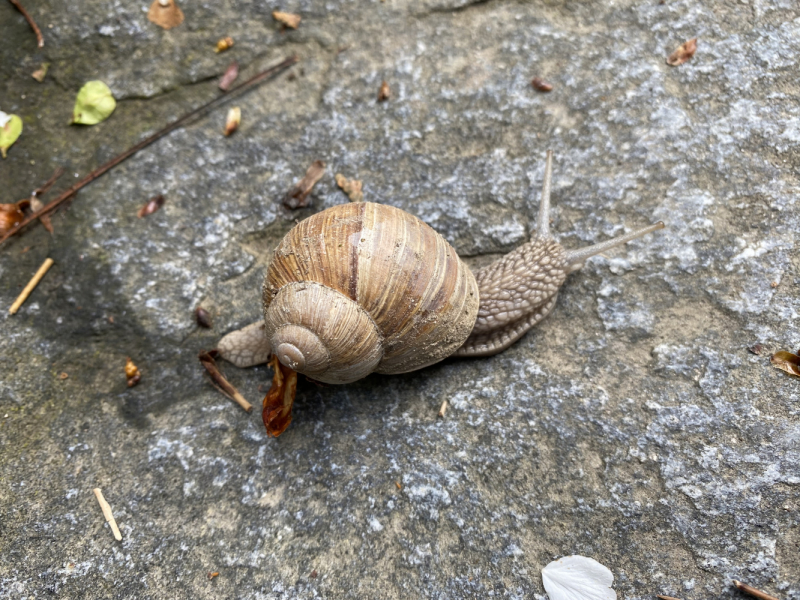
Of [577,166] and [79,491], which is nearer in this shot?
[79,491]

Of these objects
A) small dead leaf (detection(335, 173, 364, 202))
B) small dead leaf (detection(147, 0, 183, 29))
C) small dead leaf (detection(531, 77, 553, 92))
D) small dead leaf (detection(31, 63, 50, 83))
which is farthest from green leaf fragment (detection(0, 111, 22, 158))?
small dead leaf (detection(531, 77, 553, 92))

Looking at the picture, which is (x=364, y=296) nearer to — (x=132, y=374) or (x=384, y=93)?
(x=132, y=374)

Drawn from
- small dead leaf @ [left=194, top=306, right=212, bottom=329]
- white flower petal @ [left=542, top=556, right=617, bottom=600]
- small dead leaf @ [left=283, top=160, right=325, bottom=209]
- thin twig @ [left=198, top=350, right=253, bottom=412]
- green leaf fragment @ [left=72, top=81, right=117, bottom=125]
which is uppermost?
green leaf fragment @ [left=72, top=81, right=117, bottom=125]

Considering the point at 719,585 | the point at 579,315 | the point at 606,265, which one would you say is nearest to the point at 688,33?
the point at 606,265

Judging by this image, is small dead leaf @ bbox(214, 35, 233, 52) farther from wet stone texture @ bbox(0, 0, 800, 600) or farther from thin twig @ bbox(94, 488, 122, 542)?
thin twig @ bbox(94, 488, 122, 542)

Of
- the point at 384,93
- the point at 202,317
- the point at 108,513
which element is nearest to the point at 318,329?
the point at 202,317

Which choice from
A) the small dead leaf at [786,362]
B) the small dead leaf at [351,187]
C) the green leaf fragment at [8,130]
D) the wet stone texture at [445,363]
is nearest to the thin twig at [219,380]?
the wet stone texture at [445,363]

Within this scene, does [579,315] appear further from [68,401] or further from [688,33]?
[68,401]
